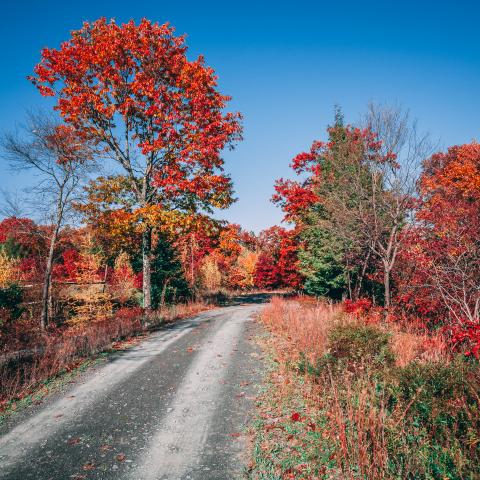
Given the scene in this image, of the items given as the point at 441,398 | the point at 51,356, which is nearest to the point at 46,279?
the point at 51,356

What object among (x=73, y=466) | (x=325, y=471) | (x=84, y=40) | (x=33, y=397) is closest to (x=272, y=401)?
(x=325, y=471)

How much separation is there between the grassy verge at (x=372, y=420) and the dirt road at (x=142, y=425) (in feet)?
2.09

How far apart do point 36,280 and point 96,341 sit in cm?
1256

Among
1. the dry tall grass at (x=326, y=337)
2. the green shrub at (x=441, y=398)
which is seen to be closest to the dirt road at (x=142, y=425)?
the dry tall grass at (x=326, y=337)

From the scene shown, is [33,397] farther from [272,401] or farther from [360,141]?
[360,141]

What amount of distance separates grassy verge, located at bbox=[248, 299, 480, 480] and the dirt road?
2.09 feet

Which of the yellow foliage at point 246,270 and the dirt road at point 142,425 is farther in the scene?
the yellow foliage at point 246,270

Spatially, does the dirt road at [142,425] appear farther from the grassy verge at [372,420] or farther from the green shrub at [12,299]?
the green shrub at [12,299]

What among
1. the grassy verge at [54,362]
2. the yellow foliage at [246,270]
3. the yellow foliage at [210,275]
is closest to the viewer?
the grassy verge at [54,362]

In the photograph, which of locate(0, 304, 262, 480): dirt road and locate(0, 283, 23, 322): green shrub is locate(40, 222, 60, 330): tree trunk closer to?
locate(0, 283, 23, 322): green shrub

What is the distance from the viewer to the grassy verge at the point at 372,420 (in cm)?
368

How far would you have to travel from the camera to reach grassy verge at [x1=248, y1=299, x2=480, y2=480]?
3.68m

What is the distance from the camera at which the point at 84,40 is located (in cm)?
1383

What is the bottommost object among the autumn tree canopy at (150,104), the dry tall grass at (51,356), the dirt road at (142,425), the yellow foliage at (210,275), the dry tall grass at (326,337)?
the dirt road at (142,425)
